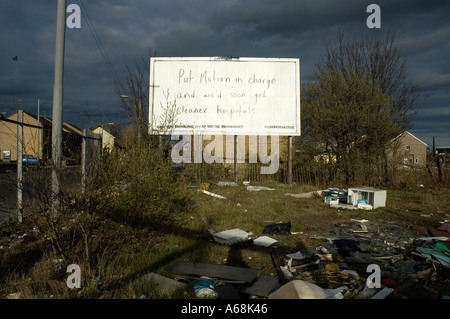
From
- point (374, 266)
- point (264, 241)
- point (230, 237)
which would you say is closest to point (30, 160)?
point (230, 237)

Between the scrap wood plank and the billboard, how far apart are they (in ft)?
28.1

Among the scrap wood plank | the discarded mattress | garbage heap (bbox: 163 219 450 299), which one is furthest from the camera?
the scrap wood plank

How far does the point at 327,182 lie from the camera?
13.3 meters

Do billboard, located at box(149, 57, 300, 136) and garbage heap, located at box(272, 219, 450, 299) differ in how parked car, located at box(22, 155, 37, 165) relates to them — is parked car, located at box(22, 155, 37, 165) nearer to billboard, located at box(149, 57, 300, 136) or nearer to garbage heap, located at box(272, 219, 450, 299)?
garbage heap, located at box(272, 219, 450, 299)

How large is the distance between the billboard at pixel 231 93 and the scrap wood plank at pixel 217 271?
8.55 metres

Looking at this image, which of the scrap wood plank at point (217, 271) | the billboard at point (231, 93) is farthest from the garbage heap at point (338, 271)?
the billboard at point (231, 93)

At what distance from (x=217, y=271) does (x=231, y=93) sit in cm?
945

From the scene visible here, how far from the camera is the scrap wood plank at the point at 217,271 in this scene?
345cm

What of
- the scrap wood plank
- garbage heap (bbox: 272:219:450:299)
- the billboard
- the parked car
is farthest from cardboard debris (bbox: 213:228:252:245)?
the billboard

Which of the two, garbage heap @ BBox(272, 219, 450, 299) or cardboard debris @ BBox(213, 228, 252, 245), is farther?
cardboard debris @ BBox(213, 228, 252, 245)

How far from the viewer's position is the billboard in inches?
477
